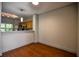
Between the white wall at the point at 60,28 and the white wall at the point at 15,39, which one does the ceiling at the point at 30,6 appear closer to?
the white wall at the point at 60,28

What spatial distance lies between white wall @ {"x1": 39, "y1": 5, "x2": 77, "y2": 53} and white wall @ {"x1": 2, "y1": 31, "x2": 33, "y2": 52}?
2.91ft

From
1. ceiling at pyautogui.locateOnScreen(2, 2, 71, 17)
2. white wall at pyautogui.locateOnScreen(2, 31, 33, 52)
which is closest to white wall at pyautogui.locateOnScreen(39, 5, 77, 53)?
ceiling at pyautogui.locateOnScreen(2, 2, 71, 17)

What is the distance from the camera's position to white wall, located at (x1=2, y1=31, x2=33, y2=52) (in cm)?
269

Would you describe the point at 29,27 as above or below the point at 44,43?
above

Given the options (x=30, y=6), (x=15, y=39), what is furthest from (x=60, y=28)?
(x=15, y=39)

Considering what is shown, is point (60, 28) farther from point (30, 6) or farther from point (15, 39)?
point (15, 39)

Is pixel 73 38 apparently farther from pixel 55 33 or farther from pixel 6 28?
pixel 6 28

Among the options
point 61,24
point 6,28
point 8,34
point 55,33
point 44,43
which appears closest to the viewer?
point 8,34

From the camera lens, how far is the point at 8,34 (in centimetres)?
281

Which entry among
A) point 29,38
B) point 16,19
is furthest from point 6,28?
point 29,38

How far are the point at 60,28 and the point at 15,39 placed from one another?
1997 millimetres

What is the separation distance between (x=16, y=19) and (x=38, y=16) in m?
1.62

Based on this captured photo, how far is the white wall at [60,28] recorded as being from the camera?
110 inches

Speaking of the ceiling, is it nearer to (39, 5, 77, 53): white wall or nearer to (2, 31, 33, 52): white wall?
(39, 5, 77, 53): white wall
